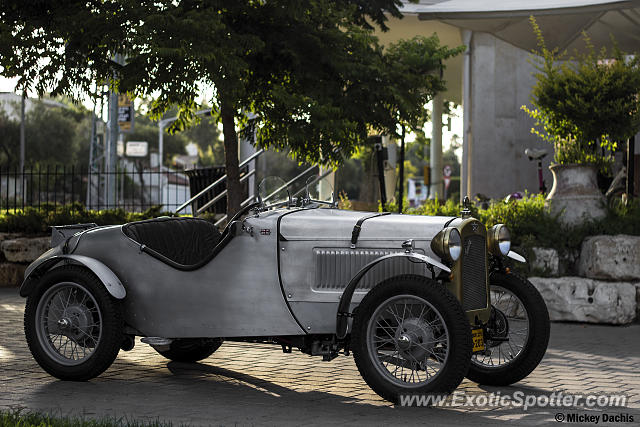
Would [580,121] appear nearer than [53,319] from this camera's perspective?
No

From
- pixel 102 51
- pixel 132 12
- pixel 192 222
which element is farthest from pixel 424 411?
pixel 102 51

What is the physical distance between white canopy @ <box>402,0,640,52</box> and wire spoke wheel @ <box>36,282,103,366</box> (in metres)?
10.3

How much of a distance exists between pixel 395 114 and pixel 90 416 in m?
8.28

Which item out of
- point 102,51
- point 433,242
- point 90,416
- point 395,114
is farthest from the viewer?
point 395,114

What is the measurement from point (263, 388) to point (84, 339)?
1.32 meters

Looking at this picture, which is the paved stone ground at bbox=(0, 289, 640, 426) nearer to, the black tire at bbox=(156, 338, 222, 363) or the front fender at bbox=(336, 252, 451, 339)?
the black tire at bbox=(156, 338, 222, 363)

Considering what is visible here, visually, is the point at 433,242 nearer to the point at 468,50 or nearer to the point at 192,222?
the point at 192,222

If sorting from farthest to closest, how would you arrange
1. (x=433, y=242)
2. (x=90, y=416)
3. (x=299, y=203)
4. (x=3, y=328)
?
(x=3, y=328), (x=299, y=203), (x=433, y=242), (x=90, y=416)

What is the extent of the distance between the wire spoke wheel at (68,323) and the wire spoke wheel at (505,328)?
2.69 m

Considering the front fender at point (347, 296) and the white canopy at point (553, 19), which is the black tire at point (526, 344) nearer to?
the front fender at point (347, 296)

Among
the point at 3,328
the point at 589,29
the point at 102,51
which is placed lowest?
the point at 3,328

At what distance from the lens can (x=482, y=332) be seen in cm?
564

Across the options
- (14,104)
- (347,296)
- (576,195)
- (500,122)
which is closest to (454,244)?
(347,296)

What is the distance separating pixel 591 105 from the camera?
1091 centimetres
